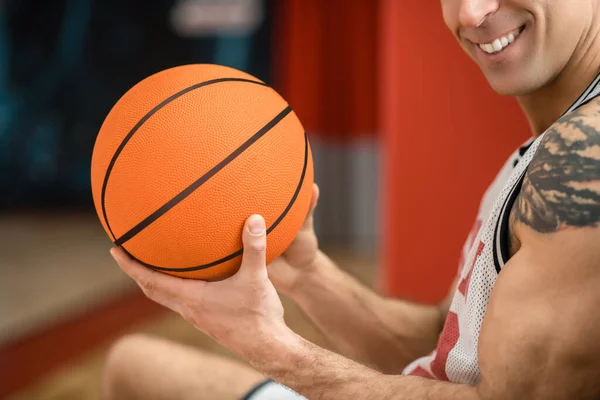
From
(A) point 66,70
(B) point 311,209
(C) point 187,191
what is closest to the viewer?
(C) point 187,191

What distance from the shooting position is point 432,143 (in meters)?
2.40

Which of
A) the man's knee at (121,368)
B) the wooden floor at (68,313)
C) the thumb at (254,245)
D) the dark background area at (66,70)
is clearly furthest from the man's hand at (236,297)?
the dark background area at (66,70)

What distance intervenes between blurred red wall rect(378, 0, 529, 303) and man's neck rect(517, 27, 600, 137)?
1173 millimetres

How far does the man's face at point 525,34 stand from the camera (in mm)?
951

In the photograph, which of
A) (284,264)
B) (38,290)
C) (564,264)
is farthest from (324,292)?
(38,290)

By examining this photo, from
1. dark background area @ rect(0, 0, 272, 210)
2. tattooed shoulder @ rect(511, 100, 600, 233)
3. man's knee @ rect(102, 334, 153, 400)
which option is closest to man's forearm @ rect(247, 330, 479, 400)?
tattooed shoulder @ rect(511, 100, 600, 233)

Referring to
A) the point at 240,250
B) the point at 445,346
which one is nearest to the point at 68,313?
the point at 240,250

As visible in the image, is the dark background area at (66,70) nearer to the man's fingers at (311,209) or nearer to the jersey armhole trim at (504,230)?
the man's fingers at (311,209)

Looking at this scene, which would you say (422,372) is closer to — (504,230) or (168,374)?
(504,230)

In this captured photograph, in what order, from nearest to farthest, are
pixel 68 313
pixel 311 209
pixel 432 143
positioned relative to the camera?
pixel 311 209
pixel 432 143
pixel 68 313

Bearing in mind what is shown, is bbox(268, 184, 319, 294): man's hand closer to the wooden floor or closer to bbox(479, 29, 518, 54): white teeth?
bbox(479, 29, 518, 54): white teeth

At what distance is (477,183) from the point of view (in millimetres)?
2342

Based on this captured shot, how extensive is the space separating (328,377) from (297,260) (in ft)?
1.24

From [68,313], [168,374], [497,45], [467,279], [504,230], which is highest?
[497,45]
